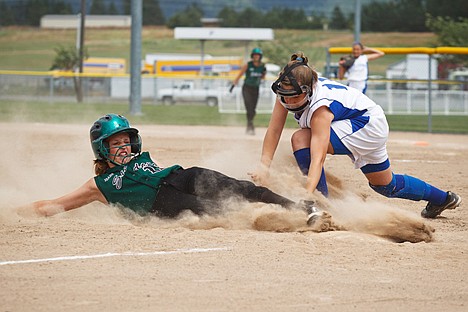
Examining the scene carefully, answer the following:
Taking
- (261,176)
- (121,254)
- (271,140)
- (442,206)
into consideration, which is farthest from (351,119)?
(121,254)

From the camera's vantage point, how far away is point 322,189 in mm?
6457

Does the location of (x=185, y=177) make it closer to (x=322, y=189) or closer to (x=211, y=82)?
(x=322, y=189)

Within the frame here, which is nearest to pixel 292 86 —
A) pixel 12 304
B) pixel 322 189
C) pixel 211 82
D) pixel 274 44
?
pixel 322 189

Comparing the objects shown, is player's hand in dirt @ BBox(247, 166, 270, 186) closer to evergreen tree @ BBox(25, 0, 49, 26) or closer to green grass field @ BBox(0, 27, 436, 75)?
green grass field @ BBox(0, 27, 436, 75)

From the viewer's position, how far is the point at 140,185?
6.31m

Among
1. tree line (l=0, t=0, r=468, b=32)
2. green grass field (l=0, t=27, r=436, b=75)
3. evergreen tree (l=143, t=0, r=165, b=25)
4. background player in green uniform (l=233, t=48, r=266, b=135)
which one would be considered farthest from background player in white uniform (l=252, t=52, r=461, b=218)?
evergreen tree (l=143, t=0, r=165, b=25)

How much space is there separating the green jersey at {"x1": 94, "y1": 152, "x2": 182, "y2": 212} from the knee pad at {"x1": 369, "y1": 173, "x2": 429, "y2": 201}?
184 centimetres

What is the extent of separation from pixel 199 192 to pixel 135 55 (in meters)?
17.5

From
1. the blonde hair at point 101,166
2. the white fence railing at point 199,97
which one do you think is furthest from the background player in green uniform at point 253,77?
the blonde hair at point 101,166

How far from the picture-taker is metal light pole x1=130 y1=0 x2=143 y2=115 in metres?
23.0

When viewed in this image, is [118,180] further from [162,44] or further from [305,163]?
[162,44]

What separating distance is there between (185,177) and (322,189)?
3.59 ft

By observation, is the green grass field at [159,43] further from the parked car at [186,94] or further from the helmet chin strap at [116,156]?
the helmet chin strap at [116,156]

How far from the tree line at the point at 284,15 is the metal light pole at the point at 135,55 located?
81.4ft
